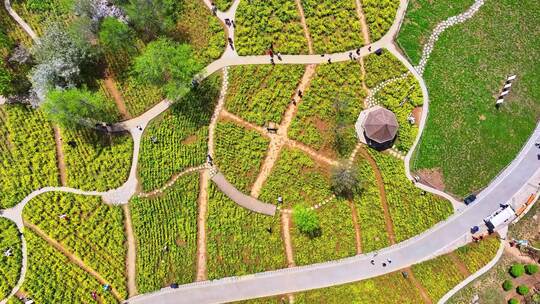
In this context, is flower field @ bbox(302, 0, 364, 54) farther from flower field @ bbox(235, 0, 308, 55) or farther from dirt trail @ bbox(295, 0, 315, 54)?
flower field @ bbox(235, 0, 308, 55)

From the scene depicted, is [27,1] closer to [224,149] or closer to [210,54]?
[210,54]

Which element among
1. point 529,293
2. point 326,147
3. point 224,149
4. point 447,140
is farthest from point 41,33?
point 529,293

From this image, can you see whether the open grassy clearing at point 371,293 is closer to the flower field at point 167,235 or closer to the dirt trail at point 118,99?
the flower field at point 167,235

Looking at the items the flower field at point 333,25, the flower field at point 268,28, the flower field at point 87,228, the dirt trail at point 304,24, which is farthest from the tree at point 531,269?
the flower field at point 87,228

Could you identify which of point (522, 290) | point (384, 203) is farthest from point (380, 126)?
point (522, 290)

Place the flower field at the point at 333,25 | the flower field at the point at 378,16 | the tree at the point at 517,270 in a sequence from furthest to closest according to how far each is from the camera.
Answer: the tree at the point at 517,270
the flower field at the point at 378,16
the flower field at the point at 333,25
